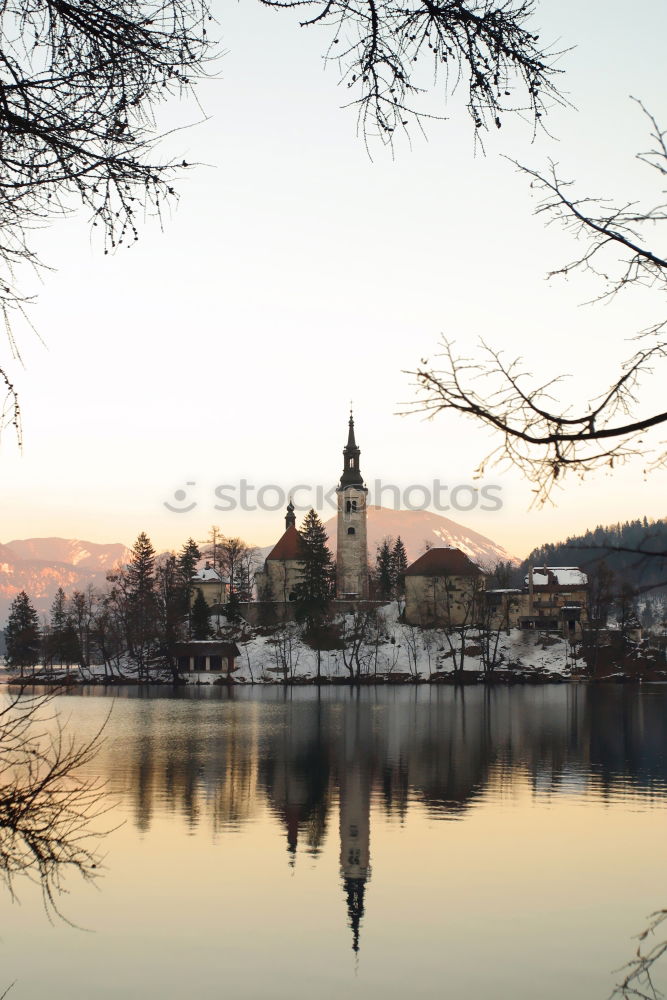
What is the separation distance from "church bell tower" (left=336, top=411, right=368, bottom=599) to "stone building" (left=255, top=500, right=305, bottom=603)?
16.6 ft

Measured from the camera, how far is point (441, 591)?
350 ft

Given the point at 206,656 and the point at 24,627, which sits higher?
the point at 24,627

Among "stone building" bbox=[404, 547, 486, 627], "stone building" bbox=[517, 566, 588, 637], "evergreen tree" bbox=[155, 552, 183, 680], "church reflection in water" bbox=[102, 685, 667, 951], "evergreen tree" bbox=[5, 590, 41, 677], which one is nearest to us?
"church reflection in water" bbox=[102, 685, 667, 951]

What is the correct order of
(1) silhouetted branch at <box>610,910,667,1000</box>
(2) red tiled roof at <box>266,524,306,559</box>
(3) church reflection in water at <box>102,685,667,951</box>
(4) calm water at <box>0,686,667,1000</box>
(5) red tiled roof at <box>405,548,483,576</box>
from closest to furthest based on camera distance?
(1) silhouetted branch at <box>610,910,667,1000</box> < (4) calm water at <box>0,686,667,1000</box> < (3) church reflection in water at <box>102,685,667,951</box> < (5) red tiled roof at <box>405,548,483,576</box> < (2) red tiled roof at <box>266,524,306,559</box>

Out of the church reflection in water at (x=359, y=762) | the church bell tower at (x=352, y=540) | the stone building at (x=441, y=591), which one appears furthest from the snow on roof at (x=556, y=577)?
the church reflection in water at (x=359, y=762)

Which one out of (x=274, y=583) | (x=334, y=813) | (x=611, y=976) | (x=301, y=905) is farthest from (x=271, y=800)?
(x=274, y=583)

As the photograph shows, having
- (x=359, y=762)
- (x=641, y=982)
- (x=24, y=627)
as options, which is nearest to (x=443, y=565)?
(x=24, y=627)

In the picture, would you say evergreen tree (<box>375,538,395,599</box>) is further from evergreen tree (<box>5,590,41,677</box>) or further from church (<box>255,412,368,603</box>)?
evergreen tree (<box>5,590,41,677</box>)

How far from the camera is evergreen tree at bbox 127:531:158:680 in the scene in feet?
332

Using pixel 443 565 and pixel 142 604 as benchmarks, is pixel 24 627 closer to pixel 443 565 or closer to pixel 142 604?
pixel 142 604

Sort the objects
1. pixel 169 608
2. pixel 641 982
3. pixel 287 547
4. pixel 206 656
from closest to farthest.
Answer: pixel 641 982 → pixel 206 656 → pixel 169 608 → pixel 287 547

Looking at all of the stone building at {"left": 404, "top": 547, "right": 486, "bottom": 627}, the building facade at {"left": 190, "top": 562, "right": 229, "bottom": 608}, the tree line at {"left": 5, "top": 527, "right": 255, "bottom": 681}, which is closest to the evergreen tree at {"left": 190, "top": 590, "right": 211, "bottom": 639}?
the tree line at {"left": 5, "top": 527, "right": 255, "bottom": 681}

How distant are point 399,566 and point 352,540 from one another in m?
17.1

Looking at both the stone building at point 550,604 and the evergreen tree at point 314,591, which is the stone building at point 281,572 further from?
the stone building at point 550,604
